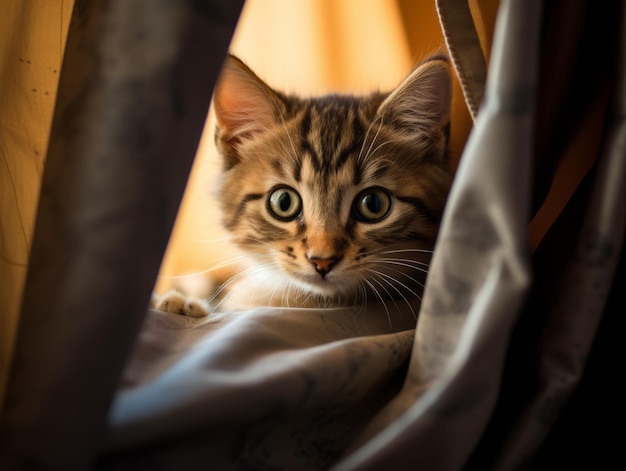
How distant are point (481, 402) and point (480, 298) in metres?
0.12

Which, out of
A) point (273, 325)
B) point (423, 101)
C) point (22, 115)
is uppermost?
point (423, 101)

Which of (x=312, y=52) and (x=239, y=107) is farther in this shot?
(x=312, y=52)

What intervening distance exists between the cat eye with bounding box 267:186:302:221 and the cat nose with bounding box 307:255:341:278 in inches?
6.0

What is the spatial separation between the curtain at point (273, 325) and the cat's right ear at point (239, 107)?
1.57 feet

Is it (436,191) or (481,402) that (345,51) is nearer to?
(436,191)

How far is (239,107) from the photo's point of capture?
4.19 feet

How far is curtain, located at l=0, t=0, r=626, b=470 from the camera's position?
1.60 feet

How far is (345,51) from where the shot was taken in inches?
62.7

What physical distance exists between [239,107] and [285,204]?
292 millimetres

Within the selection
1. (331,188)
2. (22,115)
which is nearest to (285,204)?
(331,188)

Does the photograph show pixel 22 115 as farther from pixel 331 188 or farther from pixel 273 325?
pixel 331 188

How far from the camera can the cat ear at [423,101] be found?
3.67 feet

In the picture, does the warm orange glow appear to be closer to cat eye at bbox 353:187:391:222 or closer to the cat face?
the cat face

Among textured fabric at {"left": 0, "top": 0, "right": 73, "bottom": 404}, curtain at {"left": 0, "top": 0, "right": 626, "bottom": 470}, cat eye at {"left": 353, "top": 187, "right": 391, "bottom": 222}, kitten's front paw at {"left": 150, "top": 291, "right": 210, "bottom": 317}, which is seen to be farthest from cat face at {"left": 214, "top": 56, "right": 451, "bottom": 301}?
textured fabric at {"left": 0, "top": 0, "right": 73, "bottom": 404}
